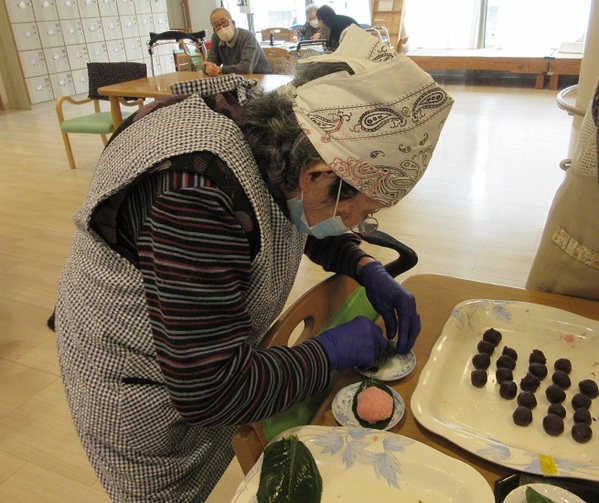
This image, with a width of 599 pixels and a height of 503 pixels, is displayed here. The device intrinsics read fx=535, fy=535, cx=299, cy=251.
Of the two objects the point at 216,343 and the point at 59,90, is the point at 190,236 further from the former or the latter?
the point at 59,90

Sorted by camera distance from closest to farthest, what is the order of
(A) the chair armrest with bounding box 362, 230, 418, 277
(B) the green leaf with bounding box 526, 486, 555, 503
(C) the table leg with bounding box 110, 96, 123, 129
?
1. (B) the green leaf with bounding box 526, 486, 555, 503
2. (A) the chair armrest with bounding box 362, 230, 418, 277
3. (C) the table leg with bounding box 110, 96, 123, 129

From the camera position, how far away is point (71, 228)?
3.13 metres

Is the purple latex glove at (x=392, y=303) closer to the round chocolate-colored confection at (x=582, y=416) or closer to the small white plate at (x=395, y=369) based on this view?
the small white plate at (x=395, y=369)

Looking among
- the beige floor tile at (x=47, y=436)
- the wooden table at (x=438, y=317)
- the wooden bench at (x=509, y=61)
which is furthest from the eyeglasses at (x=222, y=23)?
the wooden table at (x=438, y=317)

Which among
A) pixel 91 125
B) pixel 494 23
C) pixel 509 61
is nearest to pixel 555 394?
pixel 91 125

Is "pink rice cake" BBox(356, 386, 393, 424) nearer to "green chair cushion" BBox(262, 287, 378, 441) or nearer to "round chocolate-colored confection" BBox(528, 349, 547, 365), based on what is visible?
"green chair cushion" BBox(262, 287, 378, 441)

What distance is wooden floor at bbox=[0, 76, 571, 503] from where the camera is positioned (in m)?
1.64

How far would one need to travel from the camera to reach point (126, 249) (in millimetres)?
745

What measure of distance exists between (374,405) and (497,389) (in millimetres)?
225

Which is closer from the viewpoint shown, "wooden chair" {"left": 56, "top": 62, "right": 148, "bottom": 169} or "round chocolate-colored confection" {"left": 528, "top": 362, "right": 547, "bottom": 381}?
"round chocolate-colored confection" {"left": 528, "top": 362, "right": 547, "bottom": 381}

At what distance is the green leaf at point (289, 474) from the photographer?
62 cm

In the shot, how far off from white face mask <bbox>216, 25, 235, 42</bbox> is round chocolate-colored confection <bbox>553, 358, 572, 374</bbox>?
4.03m

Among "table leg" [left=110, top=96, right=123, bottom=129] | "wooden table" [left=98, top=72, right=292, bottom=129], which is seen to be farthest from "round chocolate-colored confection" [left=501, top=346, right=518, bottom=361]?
"table leg" [left=110, top=96, right=123, bottom=129]

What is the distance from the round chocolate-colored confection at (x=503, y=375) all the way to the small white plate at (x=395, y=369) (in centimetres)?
13
